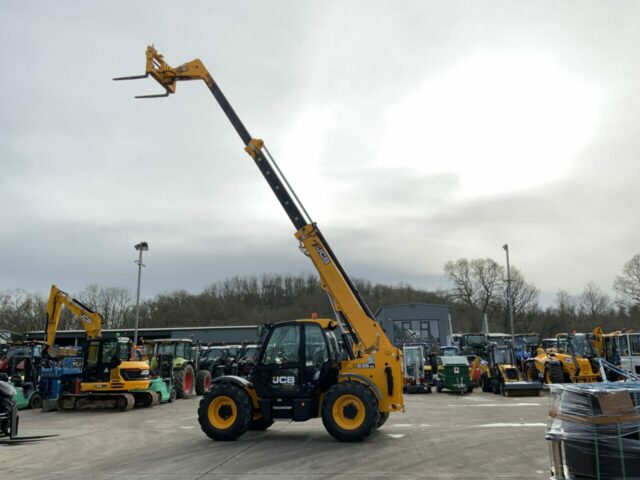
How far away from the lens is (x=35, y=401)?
18.7m

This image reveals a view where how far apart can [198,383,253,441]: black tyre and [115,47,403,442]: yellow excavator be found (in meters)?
0.02

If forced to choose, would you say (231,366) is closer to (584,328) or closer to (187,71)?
(187,71)

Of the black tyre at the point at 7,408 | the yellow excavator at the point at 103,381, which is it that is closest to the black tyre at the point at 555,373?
the yellow excavator at the point at 103,381

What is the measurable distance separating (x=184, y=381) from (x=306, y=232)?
1314cm

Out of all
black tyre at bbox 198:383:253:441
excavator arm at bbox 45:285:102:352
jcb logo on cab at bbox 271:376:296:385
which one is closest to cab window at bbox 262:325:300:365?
jcb logo on cab at bbox 271:376:296:385

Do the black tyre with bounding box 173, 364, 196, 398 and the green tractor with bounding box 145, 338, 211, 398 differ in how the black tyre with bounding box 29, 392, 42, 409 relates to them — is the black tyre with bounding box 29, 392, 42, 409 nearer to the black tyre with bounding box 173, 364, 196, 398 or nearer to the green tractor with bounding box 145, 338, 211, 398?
the green tractor with bounding box 145, 338, 211, 398

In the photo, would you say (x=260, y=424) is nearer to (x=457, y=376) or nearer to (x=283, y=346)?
(x=283, y=346)

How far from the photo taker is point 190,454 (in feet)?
29.6

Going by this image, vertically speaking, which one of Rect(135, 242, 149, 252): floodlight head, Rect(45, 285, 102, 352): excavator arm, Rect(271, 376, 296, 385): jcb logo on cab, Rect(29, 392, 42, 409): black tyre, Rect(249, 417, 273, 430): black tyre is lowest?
Rect(29, 392, 42, 409): black tyre

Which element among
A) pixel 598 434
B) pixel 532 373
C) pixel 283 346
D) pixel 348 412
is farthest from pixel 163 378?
pixel 598 434

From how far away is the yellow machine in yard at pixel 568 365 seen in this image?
67.4 ft

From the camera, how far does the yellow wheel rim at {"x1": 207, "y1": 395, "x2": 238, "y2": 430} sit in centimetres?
1006

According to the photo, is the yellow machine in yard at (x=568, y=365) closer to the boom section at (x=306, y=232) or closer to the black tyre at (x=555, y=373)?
the black tyre at (x=555, y=373)

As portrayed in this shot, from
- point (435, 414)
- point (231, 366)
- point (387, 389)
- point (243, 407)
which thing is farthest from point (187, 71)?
point (231, 366)
